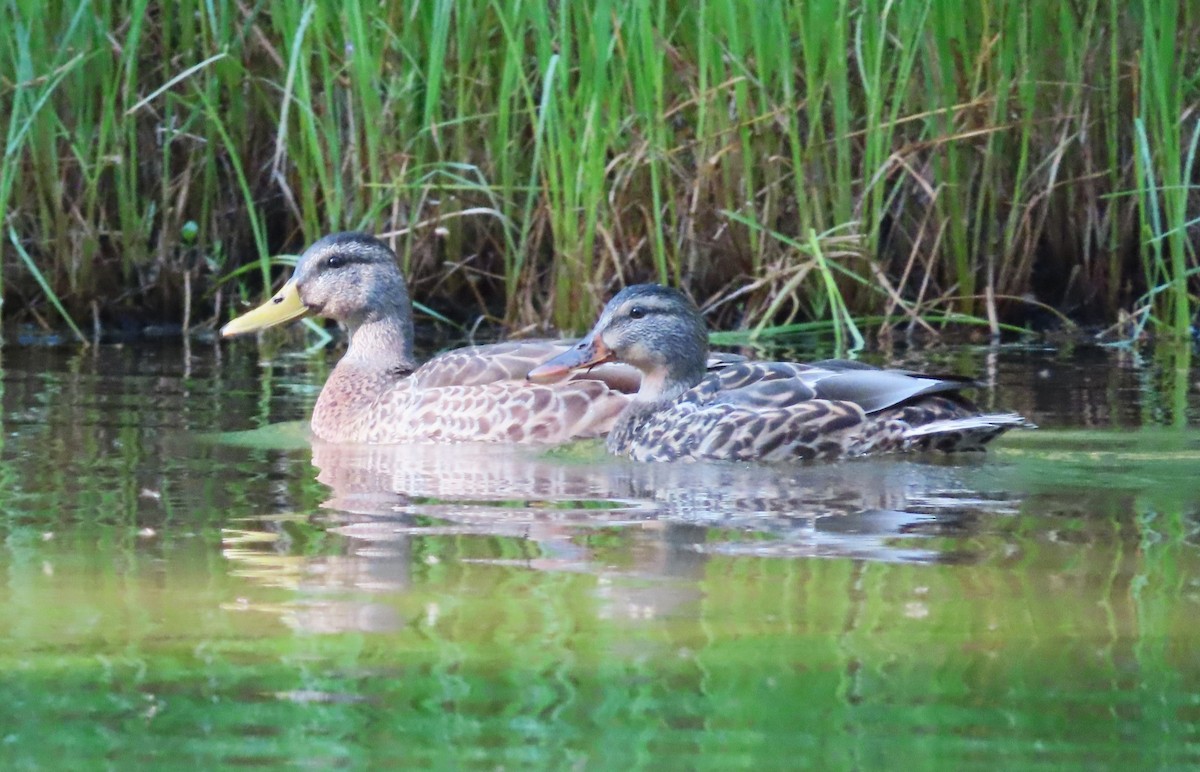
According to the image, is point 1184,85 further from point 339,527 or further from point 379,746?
point 379,746

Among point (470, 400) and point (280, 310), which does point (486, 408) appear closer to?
point (470, 400)

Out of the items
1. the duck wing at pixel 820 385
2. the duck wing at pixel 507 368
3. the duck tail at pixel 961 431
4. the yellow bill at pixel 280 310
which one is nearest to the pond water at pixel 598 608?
the duck tail at pixel 961 431

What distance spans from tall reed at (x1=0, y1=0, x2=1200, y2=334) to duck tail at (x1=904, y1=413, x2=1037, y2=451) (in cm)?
269

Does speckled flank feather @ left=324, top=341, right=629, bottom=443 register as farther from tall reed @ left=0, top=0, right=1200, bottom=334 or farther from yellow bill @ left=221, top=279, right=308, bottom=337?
tall reed @ left=0, top=0, right=1200, bottom=334

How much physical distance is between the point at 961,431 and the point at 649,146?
3391 millimetres

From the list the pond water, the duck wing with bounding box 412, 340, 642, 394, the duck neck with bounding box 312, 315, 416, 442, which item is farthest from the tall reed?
the pond water

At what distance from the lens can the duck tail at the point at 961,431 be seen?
6277 millimetres

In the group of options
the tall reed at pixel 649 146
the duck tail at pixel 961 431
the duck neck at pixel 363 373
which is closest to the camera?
the duck tail at pixel 961 431

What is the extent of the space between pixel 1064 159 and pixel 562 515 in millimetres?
5725

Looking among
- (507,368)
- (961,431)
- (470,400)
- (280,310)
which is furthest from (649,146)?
(961,431)

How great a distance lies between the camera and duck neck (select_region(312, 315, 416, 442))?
761 cm

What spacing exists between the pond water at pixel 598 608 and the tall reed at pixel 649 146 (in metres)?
3.03

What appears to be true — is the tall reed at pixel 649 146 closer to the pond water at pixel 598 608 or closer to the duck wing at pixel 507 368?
the duck wing at pixel 507 368

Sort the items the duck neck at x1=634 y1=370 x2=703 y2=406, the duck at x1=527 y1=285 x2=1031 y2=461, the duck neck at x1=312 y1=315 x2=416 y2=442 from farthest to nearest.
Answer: the duck neck at x1=312 y1=315 x2=416 y2=442 < the duck neck at x1=634 y1=370 x2=703 y2=406 < the duck at x1=527 y1=285 x2=1031 y2=461
